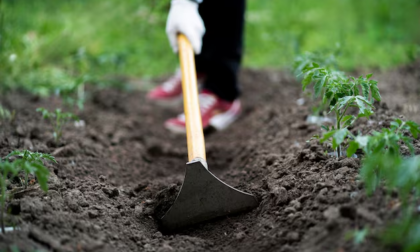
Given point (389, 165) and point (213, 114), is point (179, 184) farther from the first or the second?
point (213, 114)

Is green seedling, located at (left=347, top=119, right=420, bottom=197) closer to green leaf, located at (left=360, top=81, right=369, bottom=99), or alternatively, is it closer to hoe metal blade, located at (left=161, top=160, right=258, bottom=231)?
green leaf, located at (left=360, top=81, right=369, bottom=99)

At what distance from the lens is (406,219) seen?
1149mm

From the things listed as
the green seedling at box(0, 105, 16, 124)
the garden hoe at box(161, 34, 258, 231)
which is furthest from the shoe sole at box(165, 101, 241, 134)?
the garden hoe at box(161, 34, 258, 231)

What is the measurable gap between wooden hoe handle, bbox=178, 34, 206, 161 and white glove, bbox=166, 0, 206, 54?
0.05 meters

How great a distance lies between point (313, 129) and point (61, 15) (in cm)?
368

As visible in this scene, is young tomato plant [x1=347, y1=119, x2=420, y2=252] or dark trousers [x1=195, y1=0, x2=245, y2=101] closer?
young tomato plant [x1=347, y1=119, x2=420, y2=252]

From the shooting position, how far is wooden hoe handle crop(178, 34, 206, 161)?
1.89 m

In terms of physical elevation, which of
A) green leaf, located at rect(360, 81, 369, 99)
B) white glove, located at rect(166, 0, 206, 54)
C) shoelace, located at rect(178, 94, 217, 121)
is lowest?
green leaf, located at rect(360, 81, 369, 99)

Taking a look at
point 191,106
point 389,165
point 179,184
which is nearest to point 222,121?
point 191,106

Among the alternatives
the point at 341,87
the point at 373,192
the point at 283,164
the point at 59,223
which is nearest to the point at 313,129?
the point at 283,164

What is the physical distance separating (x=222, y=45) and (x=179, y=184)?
1.42m

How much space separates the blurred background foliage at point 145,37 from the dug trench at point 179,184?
0.42 metres

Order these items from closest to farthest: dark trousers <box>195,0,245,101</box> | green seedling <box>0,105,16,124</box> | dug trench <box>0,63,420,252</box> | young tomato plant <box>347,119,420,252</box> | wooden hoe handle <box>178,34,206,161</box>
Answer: young tomato plant <box>347,119,420,252</box> < dug trench <box>0,63,420,252</box> < wooden hoe handle <box>178,34,206,161</box> < green seedling <box>0,105,16,124</box> < dark trousers <box>195,0,245,101</box>

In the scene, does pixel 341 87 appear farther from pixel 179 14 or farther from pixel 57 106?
pixel 57 106
